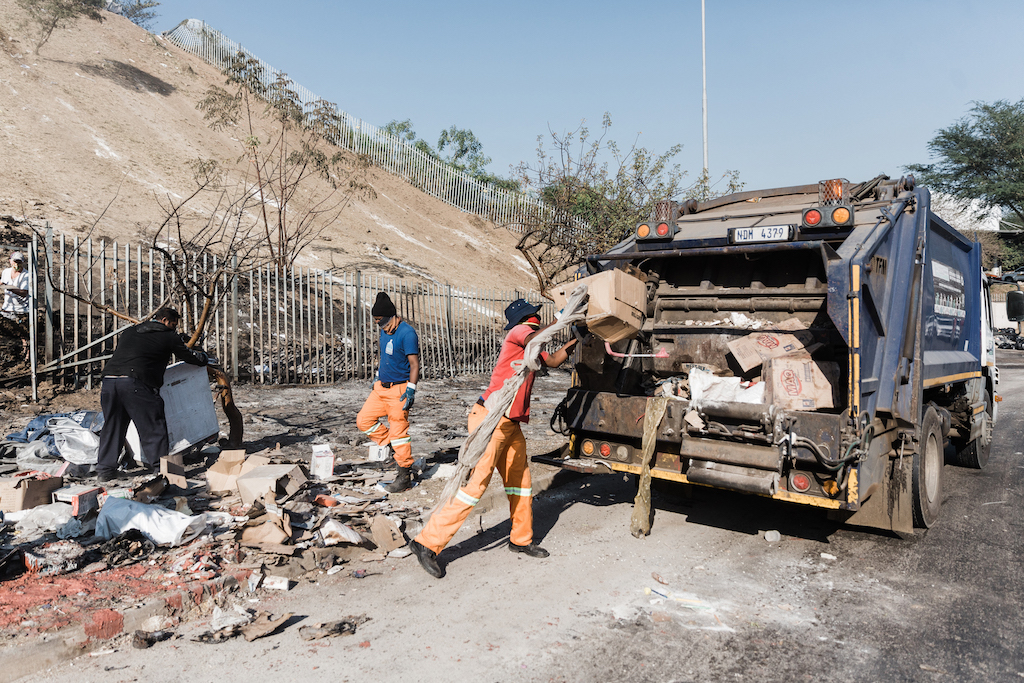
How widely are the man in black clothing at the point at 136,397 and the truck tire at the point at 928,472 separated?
599cm

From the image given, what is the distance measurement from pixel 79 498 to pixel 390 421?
7.77ft

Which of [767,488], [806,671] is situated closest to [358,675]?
[806,671]

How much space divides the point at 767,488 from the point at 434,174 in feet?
89.5

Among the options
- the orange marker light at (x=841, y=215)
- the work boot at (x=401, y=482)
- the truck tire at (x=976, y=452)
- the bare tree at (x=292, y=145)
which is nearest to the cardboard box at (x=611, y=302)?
the orange marker light at (x=841, y=215)

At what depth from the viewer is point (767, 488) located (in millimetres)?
4238

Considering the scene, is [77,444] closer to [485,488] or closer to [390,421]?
[390,421]

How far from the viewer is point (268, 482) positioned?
5145 mm

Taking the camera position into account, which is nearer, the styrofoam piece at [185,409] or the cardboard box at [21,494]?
the cardboard box at [21,494]

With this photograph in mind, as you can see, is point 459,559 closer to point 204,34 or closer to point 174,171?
point 174,171

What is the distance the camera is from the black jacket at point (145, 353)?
18.9 feet

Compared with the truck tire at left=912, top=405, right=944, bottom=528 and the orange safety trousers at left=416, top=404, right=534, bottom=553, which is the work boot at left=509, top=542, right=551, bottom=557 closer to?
the orange safety trousers at left=416, top=404, right=534, bottom=553

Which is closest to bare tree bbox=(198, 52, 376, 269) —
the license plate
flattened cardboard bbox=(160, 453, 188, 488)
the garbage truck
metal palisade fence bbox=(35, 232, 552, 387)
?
metal palisade fence bbox=(35, 232, 552, 387)

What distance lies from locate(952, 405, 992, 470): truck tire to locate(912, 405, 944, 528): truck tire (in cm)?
200

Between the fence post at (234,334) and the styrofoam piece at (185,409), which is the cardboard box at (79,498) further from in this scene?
the fence post at (234,334)
